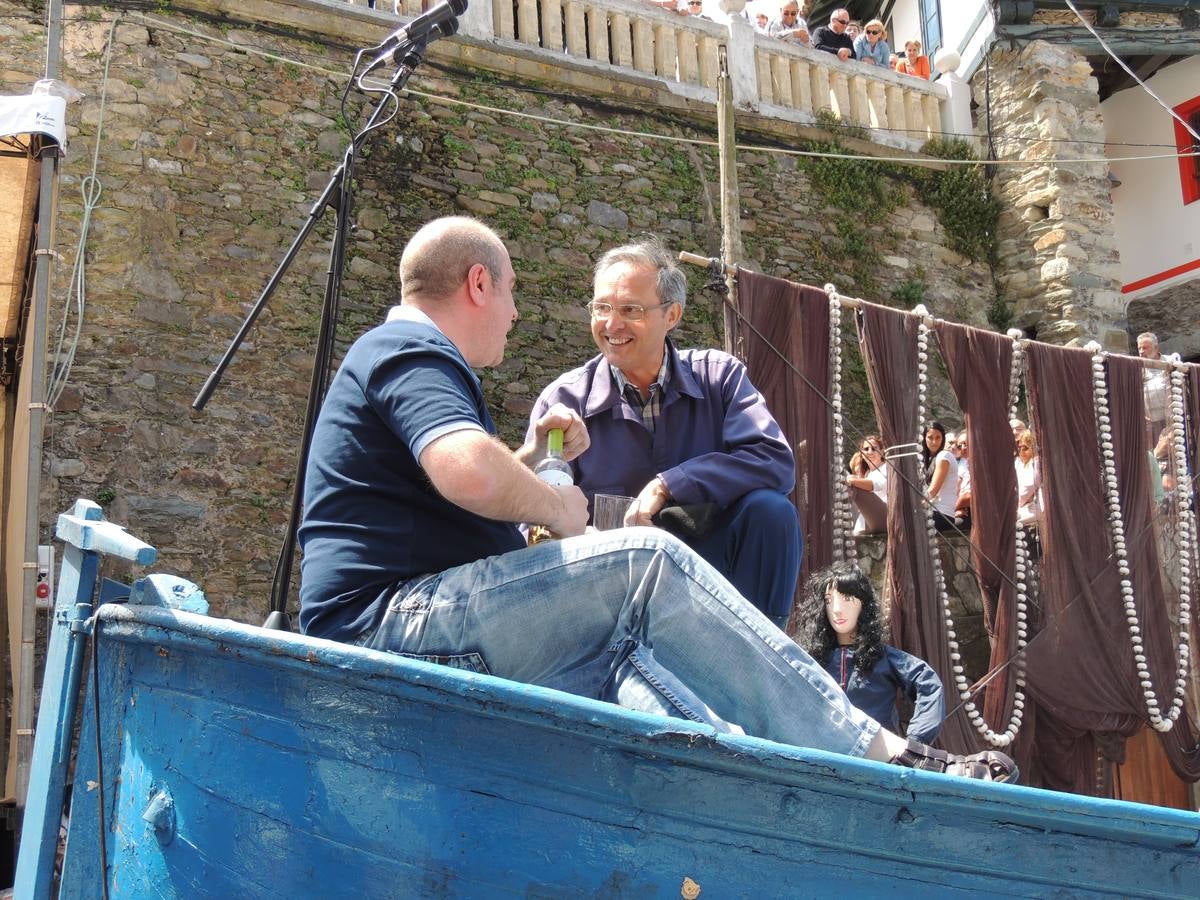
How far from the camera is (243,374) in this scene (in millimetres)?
7664

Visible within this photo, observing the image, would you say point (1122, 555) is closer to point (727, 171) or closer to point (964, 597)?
point (964, 597)

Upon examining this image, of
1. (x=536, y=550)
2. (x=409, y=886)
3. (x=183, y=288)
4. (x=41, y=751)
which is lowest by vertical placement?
(x=409, y=886)

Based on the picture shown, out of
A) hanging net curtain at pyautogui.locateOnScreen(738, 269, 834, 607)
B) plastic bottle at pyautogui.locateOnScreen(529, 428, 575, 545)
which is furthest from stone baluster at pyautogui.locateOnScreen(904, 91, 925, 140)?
plastic bottle at pyautogui.locateOnScreen(529, 428, 575, 545)

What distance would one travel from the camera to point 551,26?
9617 millimetres

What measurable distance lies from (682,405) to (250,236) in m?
5.45

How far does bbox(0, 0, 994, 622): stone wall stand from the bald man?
543 centimetres

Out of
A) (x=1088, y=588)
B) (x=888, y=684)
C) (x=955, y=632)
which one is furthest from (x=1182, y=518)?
(x=888, y=684)

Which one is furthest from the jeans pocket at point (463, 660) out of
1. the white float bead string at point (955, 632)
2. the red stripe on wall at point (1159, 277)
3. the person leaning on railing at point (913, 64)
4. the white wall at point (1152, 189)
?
the white wall at point (1152, 189)

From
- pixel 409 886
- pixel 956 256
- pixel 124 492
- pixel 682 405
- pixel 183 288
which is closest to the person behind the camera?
pixel 409 886

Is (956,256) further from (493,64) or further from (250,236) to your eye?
(250,236)

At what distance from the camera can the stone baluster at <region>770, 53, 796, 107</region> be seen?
1068cm

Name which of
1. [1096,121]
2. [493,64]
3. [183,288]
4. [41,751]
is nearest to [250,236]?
[183,288]

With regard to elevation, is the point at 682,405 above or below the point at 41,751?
above

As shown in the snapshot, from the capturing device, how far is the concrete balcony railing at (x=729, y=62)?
951 centimetres
